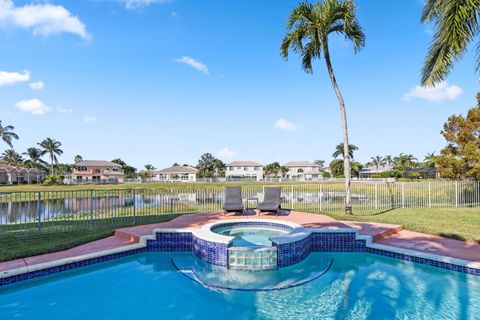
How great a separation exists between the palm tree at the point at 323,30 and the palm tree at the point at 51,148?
6770cm

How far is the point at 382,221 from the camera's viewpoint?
8703 mm

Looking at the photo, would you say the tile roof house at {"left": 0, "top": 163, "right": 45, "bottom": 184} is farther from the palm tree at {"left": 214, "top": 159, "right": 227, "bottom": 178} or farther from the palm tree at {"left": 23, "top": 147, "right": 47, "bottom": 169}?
the palm tree at {"left": 214, "top": 159, "right": 227, "bottom": 178}

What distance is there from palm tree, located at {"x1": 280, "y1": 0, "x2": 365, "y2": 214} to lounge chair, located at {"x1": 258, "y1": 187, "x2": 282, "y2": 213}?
2.66 meters

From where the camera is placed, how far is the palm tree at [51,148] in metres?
60.6

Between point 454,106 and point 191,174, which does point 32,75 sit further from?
point 191,174

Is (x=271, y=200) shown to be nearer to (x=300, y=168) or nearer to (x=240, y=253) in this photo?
(x=240, y=253)

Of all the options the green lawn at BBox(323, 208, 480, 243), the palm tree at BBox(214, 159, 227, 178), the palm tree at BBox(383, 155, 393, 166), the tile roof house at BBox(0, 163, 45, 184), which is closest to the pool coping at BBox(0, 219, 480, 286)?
the green lawn at BBox(323, 208, 480, 243)

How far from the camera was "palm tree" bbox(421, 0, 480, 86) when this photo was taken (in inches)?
218

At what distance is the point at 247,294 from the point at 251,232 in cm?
381

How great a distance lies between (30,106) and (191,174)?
131 ft

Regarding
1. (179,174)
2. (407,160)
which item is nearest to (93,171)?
(179,174)

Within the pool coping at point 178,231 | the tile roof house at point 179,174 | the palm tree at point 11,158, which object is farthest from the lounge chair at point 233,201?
the palm tree at point 11,158

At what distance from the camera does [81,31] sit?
11344 mm

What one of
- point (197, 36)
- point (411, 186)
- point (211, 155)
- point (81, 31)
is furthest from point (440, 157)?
point (211, 155)
